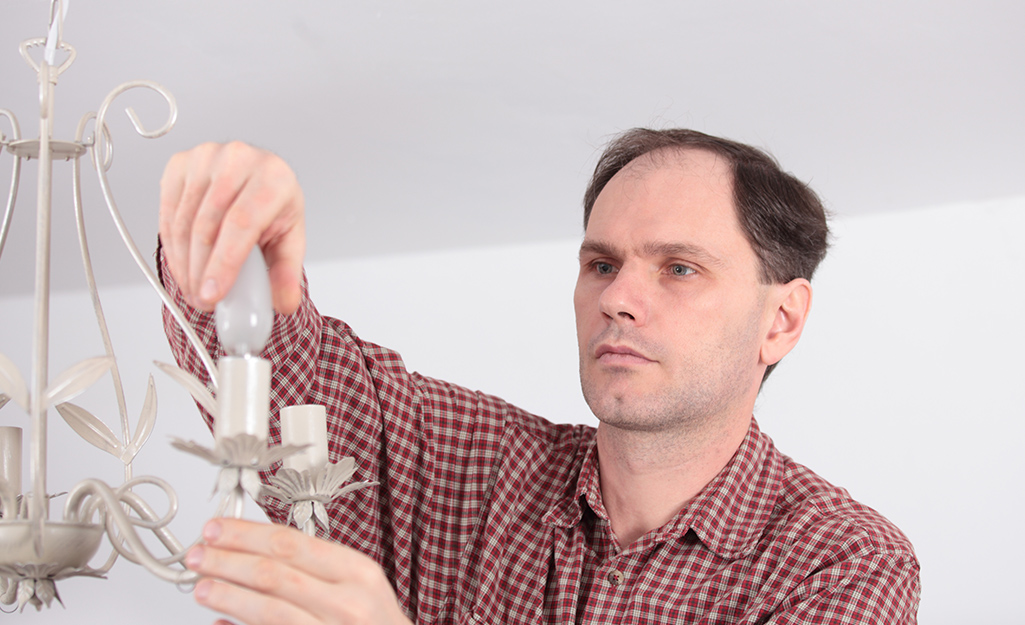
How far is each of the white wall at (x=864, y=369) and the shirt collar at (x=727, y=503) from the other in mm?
1360

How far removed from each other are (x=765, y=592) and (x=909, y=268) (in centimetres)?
189

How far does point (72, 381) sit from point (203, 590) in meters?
0.24

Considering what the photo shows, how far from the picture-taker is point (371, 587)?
0.70 meters

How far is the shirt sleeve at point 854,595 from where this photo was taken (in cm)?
131

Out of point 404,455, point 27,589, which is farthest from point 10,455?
point 404,455

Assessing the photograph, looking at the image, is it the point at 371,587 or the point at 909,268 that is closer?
the point at 371,587

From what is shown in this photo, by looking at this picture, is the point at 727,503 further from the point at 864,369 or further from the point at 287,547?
the point at 864,369

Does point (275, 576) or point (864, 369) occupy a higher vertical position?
point (864, 369)

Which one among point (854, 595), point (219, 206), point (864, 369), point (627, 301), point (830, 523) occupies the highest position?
point (864, 369)

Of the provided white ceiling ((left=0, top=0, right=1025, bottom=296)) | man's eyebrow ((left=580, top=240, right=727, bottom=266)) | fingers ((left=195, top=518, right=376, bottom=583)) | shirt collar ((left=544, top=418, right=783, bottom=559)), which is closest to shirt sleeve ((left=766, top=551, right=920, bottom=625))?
shirt collar ((left=544, top=418, right=783, bottom=559))

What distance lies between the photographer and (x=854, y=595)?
1.33 meters

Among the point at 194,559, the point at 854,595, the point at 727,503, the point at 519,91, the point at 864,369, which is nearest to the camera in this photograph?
the point at 194,559

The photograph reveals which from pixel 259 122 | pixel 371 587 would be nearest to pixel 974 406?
pixel 259 122

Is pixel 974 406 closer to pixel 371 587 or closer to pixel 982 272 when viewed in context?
pixel 982 272
